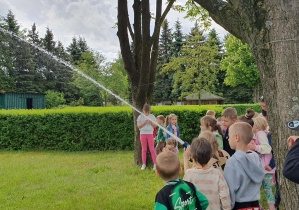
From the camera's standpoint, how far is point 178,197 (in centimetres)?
203

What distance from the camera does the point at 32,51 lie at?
4016 cm

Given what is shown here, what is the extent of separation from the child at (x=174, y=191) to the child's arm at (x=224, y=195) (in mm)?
335

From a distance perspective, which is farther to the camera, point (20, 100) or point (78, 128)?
point (20, 100)

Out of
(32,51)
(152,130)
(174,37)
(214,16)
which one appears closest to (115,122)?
(152,130)

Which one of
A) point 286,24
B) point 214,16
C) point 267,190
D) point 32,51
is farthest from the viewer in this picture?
point 32,51

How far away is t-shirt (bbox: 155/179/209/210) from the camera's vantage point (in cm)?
201

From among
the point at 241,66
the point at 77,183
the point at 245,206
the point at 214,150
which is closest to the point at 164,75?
the point at 241,66

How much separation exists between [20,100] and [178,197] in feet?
82.5

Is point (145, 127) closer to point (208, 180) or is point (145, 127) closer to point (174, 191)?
point (208, 180)

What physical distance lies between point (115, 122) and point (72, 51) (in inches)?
1808

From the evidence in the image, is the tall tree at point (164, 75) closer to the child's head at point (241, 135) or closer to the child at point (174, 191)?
the child's head at point (241, 135)

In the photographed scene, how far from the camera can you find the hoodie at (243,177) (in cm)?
250

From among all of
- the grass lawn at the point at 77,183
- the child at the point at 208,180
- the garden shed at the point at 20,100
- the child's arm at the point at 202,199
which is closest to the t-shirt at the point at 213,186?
the child at the point at 208,180

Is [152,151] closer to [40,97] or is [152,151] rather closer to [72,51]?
[40,97]
